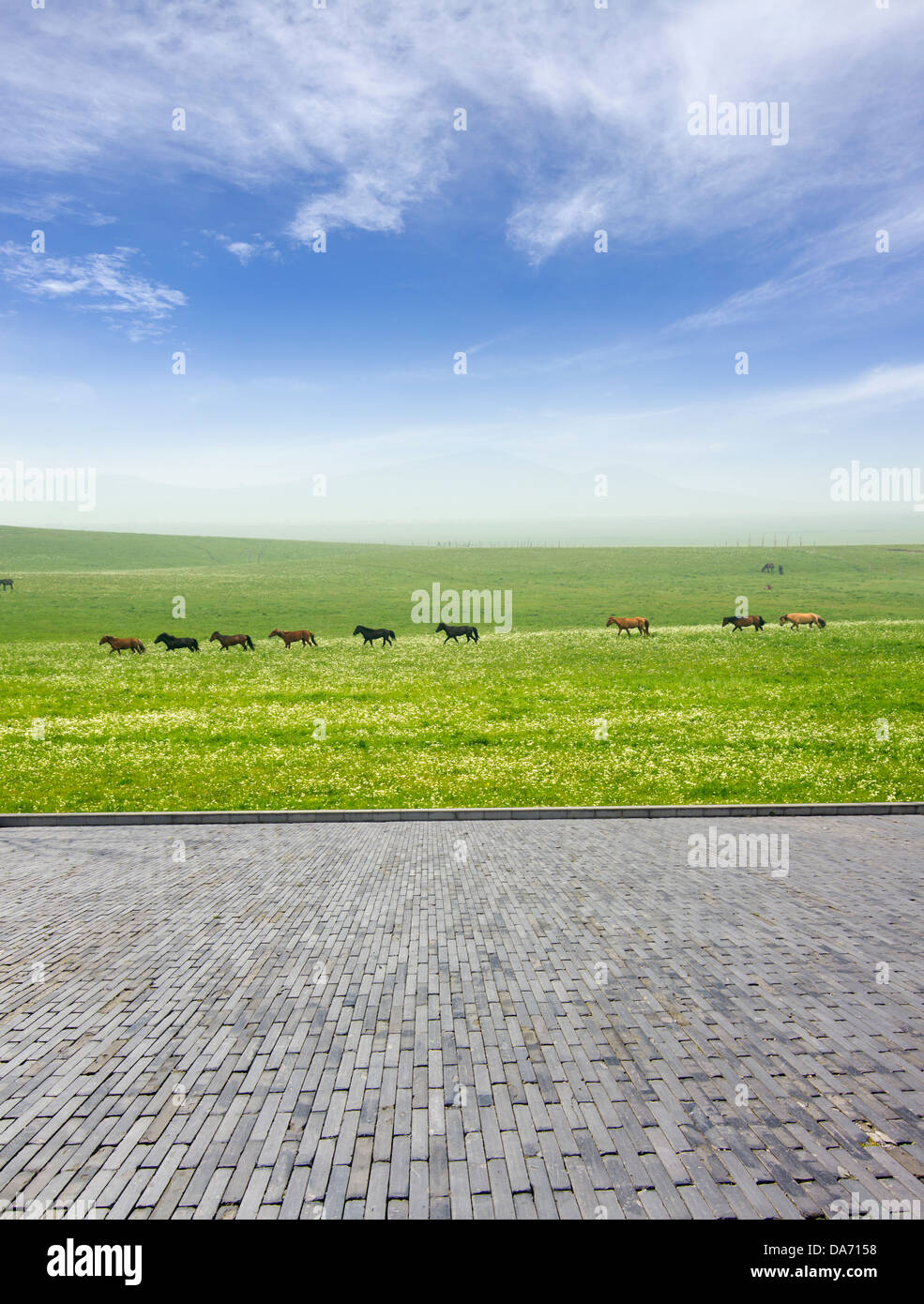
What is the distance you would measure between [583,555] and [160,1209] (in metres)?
141

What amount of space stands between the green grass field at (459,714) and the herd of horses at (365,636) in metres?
1.07

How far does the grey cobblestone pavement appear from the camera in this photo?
6012 millimetres

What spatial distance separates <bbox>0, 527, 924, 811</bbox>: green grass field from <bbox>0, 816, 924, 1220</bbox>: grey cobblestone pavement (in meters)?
5.53

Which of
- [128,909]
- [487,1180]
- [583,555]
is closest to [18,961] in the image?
[128,909]

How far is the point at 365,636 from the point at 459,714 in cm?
2175

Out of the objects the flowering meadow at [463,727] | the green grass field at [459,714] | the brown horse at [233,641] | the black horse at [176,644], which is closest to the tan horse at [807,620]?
the green grass field at [459,714]

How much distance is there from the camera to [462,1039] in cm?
796

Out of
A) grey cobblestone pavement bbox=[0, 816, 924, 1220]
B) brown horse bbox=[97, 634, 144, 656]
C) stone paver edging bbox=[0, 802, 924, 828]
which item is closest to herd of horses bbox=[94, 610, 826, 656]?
brown horse bbox=[97, 634, 144, 656]

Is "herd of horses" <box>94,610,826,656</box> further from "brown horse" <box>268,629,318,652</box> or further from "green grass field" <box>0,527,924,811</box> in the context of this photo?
"green grass field" <box>0,527,924,811</box>

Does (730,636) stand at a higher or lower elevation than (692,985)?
higher

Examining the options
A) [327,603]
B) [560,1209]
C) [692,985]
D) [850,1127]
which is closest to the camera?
[560,1209]

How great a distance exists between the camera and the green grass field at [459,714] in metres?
19.1
